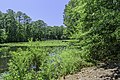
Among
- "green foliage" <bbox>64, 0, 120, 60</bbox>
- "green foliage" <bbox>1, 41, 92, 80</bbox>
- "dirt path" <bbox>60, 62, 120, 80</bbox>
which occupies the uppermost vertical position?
"green foliage" <bbox>64, 0, 120, 60</bbox>

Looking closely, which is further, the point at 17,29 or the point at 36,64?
the point at 17,29

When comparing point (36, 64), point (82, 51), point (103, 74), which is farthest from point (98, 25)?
point (36, 64)

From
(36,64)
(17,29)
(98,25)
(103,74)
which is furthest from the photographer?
(17,29)

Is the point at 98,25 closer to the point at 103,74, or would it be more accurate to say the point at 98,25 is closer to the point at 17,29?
the point at 103,74

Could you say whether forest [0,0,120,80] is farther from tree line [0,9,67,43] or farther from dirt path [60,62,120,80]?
tree line [0,9,67,43]

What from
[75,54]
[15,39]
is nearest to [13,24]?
[15,39]

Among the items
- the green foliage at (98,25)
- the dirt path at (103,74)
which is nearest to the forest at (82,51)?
the green foliage at (98,25)

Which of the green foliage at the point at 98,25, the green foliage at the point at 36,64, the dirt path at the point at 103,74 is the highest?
the green foliage at the point at 98,25

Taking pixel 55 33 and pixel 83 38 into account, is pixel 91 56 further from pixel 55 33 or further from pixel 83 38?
pixel 55 33

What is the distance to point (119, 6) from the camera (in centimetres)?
1576

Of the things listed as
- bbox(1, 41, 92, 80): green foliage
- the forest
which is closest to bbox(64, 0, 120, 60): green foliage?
the forest

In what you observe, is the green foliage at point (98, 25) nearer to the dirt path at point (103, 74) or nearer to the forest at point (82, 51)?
the forest at point (82, 51)

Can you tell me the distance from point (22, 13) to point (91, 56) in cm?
11595

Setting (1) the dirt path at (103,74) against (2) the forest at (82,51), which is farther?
(1) the dirt path at (103,74)
